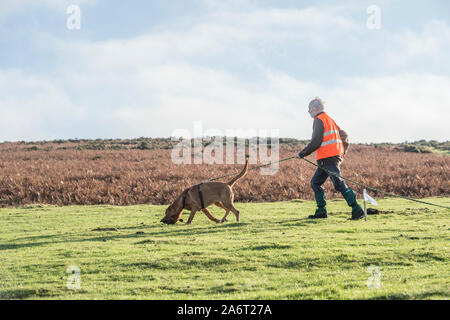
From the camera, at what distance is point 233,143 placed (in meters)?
46.2

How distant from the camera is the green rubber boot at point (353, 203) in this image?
37.8ft

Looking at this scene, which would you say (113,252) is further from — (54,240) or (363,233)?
(363,233)

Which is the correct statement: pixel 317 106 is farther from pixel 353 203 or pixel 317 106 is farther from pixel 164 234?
pixel 164 234

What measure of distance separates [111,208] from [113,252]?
8146 mm

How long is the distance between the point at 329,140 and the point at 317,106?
2.96 ft

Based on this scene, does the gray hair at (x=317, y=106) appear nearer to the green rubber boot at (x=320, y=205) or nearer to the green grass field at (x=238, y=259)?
the green rubber boot at (x=320, y=205)

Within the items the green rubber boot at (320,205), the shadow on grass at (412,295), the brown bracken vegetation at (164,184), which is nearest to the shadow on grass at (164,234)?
the green rubber boot at (320,205)

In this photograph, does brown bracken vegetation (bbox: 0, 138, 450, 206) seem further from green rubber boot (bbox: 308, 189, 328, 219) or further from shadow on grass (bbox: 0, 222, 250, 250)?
shadow on grass (bbox: 0, 222, 250, 250)

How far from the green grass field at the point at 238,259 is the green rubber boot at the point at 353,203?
0.98 feet

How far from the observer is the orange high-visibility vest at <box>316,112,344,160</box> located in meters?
11.5

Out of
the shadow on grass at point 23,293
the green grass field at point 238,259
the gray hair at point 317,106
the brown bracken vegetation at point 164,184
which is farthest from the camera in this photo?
the brown bracken vegetation at point 164,184

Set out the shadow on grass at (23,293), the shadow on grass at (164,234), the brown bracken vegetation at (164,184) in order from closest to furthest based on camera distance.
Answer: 1. the shadow on grass at (23,293)
2. the shadow on grass at (164,234)
3. the brown bracken vegetation at (164,184)

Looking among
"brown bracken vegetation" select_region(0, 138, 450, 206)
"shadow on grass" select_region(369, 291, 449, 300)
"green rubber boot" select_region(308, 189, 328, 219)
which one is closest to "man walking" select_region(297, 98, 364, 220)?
"green rubber boot" select_region(308, 189, 328, 219)
